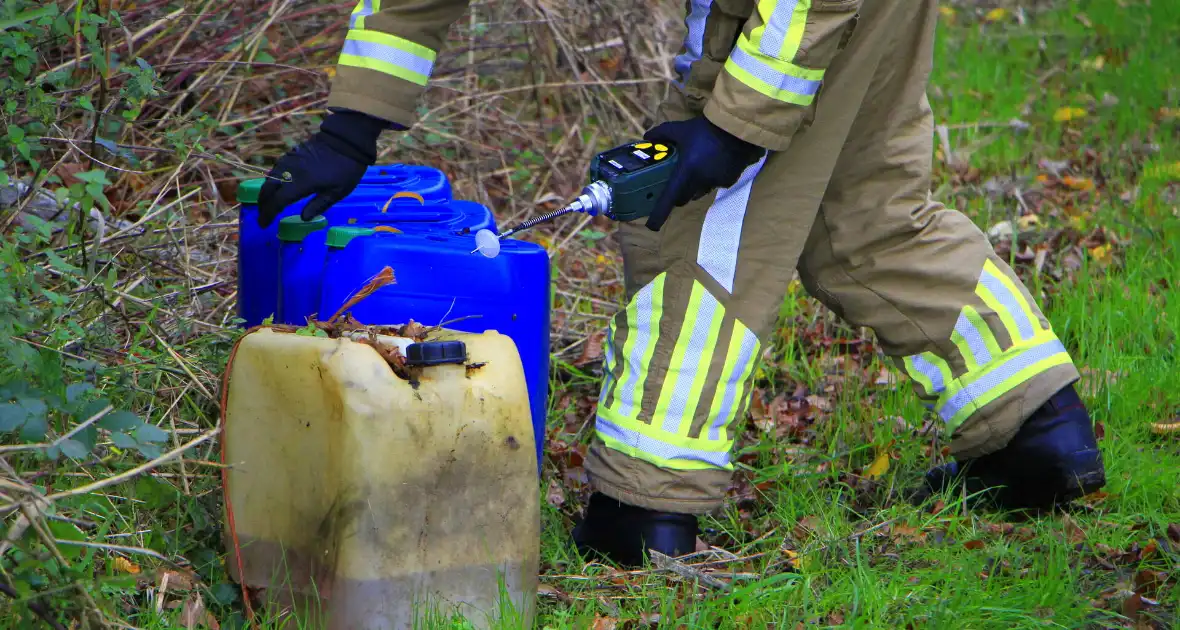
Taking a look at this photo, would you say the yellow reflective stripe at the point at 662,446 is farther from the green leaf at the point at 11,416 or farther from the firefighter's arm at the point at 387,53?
the green leaf at the point at 11,416

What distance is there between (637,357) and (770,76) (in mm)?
618

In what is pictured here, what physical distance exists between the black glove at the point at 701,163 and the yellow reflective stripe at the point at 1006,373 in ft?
2.48

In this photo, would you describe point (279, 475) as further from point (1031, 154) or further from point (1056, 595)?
point (1031, 154)

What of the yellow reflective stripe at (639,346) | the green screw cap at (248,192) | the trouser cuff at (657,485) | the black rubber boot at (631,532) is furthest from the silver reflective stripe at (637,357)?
the green screw cap at (248,192)

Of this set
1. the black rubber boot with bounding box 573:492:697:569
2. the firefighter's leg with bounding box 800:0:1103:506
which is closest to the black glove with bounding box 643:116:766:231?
the firefighter's leg with bounding box 800:0:1103:506

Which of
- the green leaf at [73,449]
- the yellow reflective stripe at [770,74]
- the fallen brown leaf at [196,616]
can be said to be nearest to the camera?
the green leaf at [73,449]

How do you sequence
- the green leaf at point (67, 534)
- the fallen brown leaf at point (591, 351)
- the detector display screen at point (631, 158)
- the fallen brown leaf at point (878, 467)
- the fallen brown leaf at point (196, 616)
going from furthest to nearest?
1. the fallen brown leaf at point (591, 351)
2. the fallen brown leaf at point (878, 467)
3. the detector display screen at point (631, 158)
4. the fallen brown leaf at point (196, 616)
5. the green leaf at point (67, 534)

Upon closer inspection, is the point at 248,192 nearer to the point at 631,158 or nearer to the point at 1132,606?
the point at 631,158

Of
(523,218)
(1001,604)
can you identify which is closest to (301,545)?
(1001,604)

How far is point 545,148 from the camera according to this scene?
440 centimetres

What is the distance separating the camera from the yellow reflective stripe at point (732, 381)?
2.33 metres

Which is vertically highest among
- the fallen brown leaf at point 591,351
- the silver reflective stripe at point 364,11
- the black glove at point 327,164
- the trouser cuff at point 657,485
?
the silver reflective stripe at point 364,11

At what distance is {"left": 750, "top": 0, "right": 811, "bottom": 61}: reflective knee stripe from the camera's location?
82.9 inches

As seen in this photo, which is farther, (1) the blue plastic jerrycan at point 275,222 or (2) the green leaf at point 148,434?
(1) the blue plastic jerrycan at point 275,222
